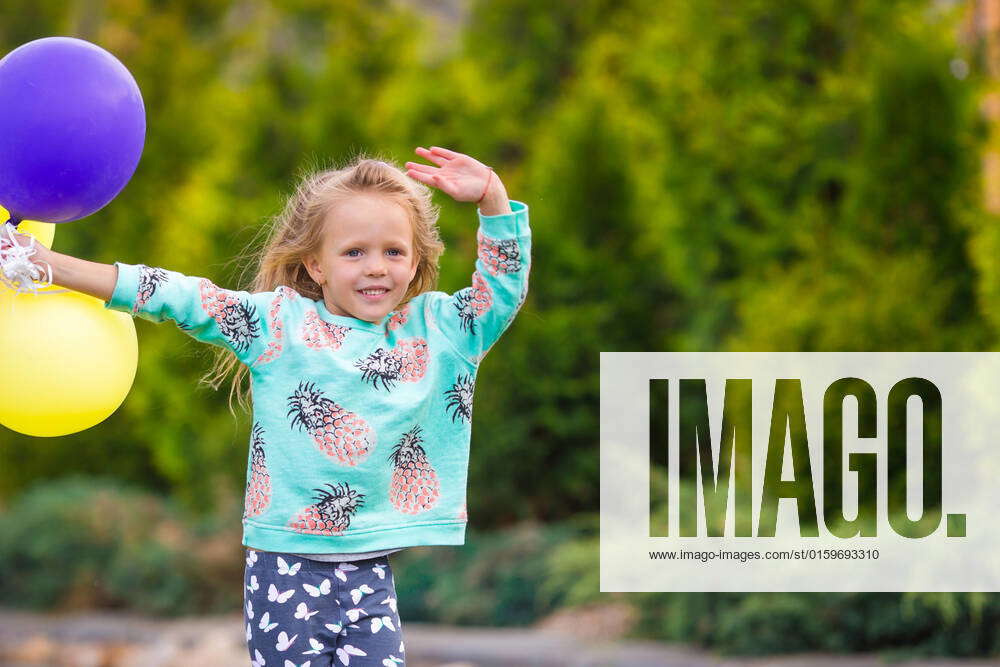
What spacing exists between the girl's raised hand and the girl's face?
0.32 ft

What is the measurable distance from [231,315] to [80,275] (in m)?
0.27

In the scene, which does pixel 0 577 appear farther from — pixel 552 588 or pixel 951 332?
pixel 951 332

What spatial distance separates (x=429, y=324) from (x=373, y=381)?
0.17 m

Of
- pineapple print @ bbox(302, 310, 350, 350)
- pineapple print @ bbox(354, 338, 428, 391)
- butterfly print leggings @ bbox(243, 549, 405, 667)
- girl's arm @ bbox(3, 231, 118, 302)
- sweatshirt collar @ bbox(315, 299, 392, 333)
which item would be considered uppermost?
girl's arm @ bbox(3, 231, 118, 302)

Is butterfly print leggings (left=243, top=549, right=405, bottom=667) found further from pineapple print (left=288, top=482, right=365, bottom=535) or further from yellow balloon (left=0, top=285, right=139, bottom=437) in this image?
yellow balloon (left=0, top=285, right=139, bottom=437)

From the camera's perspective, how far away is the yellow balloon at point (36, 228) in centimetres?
238

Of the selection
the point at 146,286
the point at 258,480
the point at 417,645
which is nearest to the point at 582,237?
the point at 417,645

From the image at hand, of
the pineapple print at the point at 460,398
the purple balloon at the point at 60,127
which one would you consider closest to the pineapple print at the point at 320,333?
the pineapple print at the point at 460,398

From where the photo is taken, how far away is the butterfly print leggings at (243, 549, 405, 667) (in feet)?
7.26

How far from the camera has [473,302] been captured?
91.1 inches

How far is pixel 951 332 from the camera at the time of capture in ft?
15.8

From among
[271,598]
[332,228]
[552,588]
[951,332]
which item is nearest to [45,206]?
[332,228]

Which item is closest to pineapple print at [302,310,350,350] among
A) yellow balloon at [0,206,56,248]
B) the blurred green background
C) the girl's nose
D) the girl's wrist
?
the girl's nose

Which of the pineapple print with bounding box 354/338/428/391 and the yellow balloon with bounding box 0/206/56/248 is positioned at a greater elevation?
the yellow balloon with bounding box 0/206/56/248
